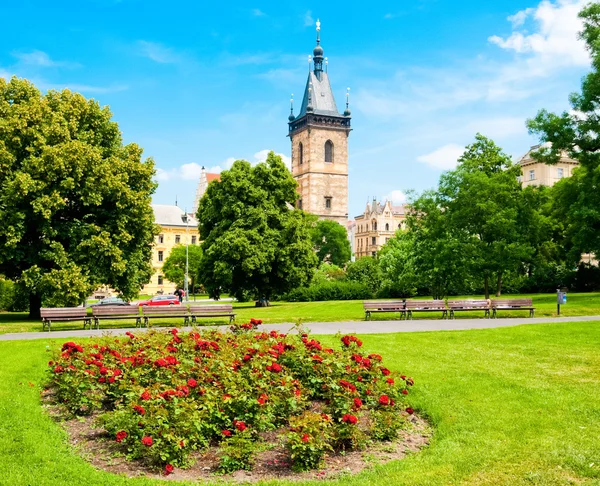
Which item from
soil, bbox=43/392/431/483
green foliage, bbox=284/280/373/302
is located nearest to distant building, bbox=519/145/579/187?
green foliage, bbox=284/280/373/302

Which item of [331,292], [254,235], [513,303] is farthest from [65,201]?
[331,292]

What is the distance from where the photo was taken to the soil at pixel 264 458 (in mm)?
6703

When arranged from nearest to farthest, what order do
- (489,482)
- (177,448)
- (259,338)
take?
(489,482)
(177,448)
(259,338)

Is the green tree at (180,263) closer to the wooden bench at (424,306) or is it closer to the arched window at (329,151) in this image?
the arched window at (329,151)

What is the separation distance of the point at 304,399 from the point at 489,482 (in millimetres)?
2980

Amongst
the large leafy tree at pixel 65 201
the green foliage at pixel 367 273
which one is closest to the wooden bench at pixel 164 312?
the large leafy tree at pixel 65 201

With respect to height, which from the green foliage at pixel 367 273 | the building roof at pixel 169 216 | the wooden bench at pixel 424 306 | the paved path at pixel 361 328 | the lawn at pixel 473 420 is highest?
the building roof at pixel 169 216

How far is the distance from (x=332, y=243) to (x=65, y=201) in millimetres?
74130

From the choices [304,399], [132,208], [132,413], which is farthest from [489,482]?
[132,208]

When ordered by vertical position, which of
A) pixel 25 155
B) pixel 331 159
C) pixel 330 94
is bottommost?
pixel 25 155

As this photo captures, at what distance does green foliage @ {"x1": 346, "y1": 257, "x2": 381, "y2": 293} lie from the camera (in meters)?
56.8

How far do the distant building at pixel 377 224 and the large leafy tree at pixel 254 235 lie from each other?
93.9m

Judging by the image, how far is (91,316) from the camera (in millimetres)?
22141

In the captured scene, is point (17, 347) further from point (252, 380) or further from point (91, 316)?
point (252, 380)
